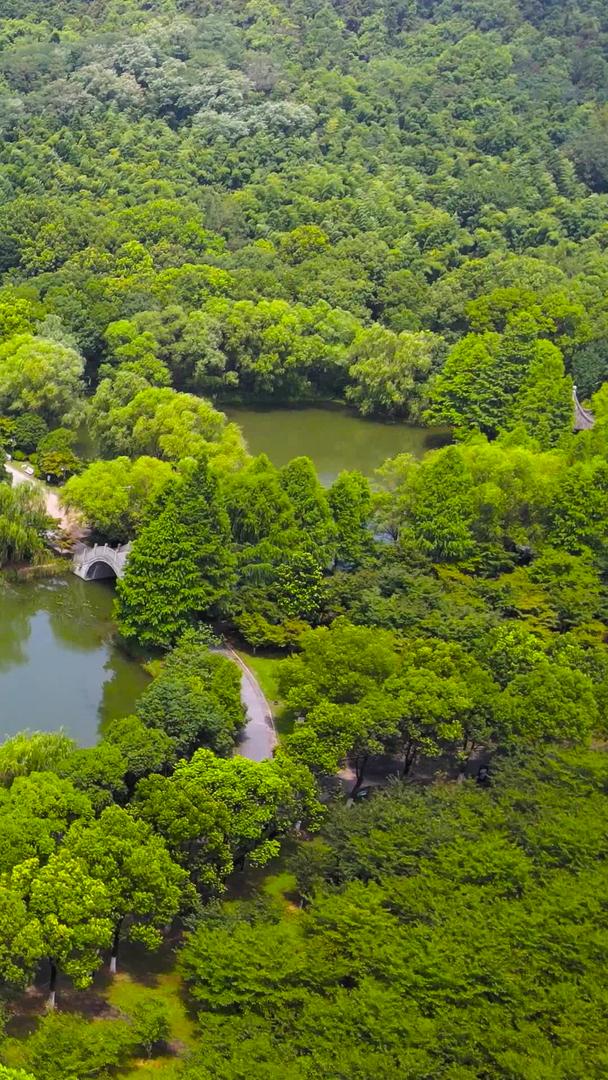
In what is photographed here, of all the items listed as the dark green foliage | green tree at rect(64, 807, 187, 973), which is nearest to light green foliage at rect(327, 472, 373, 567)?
the dark green foliage

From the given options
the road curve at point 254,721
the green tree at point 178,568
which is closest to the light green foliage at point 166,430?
the green tree at point 178,568

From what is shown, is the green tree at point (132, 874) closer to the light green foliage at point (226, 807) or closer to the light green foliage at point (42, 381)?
the light green foliage at point (226, 807)

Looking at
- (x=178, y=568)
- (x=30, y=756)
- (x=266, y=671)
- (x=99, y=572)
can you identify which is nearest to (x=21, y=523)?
(x=99, y=572)

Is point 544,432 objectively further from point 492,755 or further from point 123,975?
point 123,975

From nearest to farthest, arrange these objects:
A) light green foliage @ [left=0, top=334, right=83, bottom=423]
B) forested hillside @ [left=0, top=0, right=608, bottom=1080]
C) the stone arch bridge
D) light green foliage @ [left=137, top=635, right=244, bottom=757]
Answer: forested hillside @ [left=0, top=0, right=608, bottom=1080] < light green foliage @ [left=137, top=635, right=244, bottom=757] < the stone arch bridge < light green foliage @ [left=0, top=334, right=83, bottom=423]

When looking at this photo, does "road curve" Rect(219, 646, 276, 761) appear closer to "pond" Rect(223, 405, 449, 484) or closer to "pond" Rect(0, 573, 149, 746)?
"pond" Rect(0, 573, 149, 746)

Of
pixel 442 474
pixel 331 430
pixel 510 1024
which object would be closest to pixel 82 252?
→ pixel 331 430

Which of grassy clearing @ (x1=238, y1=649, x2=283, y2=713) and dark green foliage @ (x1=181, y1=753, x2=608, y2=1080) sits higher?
dark green foliage @ (x1=181, y1=753, x2=608, y2=1080)
